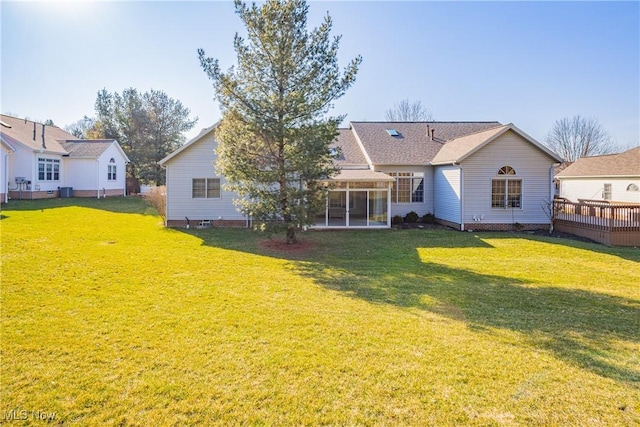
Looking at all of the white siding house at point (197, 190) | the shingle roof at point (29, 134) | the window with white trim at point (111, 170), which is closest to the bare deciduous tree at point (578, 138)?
the white siding house at point (197, 190)

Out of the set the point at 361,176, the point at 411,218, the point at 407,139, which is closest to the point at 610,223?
the point at 411,218

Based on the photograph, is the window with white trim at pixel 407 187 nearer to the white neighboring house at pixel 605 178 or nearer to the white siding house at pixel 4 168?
the white neighboring house at pixel 605 178

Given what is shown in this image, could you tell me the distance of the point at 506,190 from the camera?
55.7ft

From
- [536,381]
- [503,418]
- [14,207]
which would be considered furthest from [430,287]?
[14,207]

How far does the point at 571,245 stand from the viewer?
44.0 feet

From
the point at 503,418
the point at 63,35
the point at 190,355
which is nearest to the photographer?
the point at 503,418

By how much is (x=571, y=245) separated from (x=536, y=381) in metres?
11.8

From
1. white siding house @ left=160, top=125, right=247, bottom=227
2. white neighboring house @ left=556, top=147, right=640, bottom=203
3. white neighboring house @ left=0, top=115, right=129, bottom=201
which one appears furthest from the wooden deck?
white neighboring house @ left=0, top=115, right=129, bottom=201

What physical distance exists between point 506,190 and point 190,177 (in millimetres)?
15316

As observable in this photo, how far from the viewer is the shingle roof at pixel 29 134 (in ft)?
86.0

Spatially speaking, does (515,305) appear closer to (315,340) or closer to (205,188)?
(315,340)

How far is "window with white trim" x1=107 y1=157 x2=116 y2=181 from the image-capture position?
31841mm

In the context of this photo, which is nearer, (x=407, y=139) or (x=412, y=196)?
(x=412, y=196)

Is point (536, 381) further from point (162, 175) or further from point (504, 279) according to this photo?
point (162, 175)
